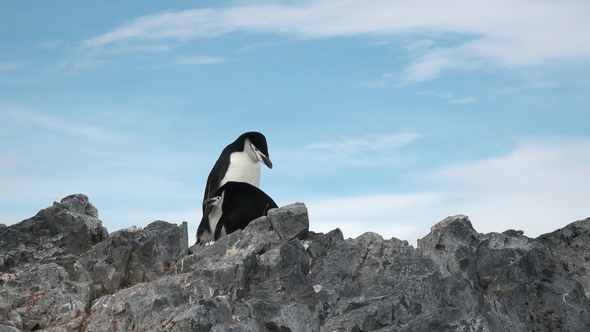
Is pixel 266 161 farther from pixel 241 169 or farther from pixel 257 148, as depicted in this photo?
pixel 241 169

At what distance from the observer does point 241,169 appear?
22375mm

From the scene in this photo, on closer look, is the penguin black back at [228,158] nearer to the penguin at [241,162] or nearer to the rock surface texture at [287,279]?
the penguin at [241,162]

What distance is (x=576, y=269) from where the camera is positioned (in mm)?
17234

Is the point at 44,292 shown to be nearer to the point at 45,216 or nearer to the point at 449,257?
the point at 45,216

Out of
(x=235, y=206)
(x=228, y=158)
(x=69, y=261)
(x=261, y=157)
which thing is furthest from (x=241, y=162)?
(x=69, y=261)

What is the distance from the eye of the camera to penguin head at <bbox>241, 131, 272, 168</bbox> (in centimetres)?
2239

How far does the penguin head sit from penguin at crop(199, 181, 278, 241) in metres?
2.48

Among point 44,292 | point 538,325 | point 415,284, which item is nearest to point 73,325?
point 44,292

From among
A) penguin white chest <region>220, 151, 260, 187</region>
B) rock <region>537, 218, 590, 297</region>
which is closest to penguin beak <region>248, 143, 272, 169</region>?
penguin white chest <region>220, 151, 260, 187</region>

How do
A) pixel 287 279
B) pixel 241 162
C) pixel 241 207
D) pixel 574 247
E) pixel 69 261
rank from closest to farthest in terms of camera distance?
pixel 287 279 < pixel 69 261 < pixel 574 247 < pixel 241 207 < pixel 241 162

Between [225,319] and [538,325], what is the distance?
5.38 meters

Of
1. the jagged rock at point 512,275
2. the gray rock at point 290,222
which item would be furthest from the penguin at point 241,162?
the jagged rock at point 512,275

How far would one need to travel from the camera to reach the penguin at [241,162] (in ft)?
73.1

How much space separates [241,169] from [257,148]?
Answer: 63 centimetres
